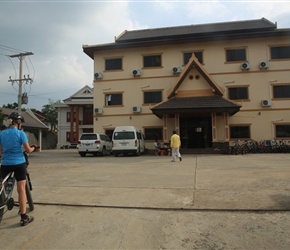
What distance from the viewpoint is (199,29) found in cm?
2642

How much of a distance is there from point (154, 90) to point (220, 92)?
244 inches

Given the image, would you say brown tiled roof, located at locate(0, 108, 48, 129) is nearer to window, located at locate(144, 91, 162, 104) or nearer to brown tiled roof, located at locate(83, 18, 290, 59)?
brown tiled roof, located at locate(83, 18, 290, 59)

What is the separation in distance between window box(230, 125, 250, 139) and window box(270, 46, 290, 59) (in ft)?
21.8

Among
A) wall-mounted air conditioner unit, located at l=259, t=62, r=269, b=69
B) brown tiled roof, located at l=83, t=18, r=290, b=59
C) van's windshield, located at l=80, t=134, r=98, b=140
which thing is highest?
brown tiled roof, located at l=83, t=18, r=290, b=59

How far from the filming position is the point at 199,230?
407 cm

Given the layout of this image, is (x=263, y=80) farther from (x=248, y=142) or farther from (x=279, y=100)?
(x=248, y=142)

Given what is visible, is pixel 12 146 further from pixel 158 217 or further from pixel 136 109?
pixel 136 109

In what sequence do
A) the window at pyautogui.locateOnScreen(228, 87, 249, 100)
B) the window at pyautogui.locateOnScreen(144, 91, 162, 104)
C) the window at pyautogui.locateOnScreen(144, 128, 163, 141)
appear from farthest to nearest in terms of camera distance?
the window at pyautogui.locateOnScreen(144, 91, 162, 104)
the window at pyautogui.locateOnScreen(144, 128, 163, 141)
the window at pyautogui.locateOnScreen(228, 87, 249, 100)

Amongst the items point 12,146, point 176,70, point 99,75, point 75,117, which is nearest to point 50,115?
point 75,117

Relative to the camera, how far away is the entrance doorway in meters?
22.8

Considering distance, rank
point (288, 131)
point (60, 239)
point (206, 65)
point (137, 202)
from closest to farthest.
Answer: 1. point (60, 239)
2. point (137, 202)
3. point (288, 131)
4. point (206, 65)

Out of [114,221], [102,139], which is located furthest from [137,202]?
[102,139]

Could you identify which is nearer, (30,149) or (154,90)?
(30,149)

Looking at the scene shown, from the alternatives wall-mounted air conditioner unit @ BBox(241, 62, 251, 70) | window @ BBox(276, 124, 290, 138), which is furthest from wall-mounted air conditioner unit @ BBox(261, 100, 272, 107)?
wall-mounted air conditioner unit @ BBox(241, 62, 251, 70)
